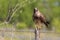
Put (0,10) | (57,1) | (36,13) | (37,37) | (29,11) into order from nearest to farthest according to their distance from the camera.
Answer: (37,37), (36,13), (0,10), (29,11), (57,1)

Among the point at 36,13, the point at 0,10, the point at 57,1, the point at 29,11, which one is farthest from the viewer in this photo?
the point at 57,1

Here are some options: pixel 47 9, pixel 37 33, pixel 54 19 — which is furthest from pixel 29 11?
pixel 37 33

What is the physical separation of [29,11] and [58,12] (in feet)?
16.1

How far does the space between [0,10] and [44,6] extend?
29624mm

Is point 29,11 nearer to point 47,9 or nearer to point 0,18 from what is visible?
point 47,9

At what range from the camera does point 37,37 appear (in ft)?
17.5

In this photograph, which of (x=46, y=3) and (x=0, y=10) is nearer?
(x=0, y=10)

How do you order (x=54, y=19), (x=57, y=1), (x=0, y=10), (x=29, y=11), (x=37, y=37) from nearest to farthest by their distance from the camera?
(x=37, y=37) < (x=0, y=10) < (x=29, y=11) < (x=54, y=19) < (x=57, y=1)

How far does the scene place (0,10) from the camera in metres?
8.00

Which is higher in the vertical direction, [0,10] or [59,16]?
[0,10]

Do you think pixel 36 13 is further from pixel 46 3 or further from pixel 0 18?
pixel 46 3

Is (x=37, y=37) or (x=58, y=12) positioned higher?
(x=37, y=37)

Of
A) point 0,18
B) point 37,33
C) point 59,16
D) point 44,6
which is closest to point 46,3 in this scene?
point 44,6

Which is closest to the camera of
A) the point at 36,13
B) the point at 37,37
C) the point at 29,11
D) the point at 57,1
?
the point at 37,37
